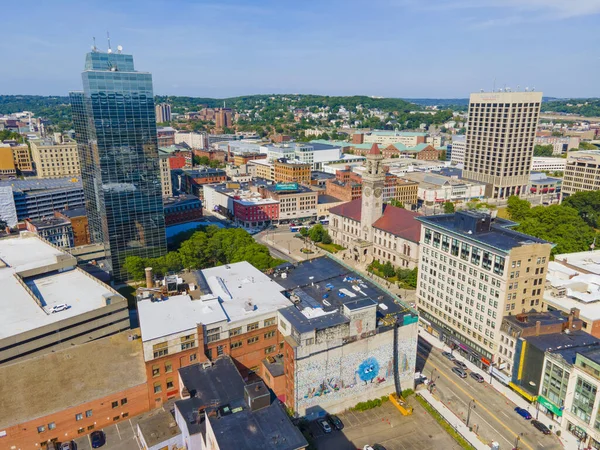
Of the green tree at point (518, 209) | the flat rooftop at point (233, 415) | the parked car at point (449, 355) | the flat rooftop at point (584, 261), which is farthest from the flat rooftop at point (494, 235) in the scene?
the green tree at point (518, 209)

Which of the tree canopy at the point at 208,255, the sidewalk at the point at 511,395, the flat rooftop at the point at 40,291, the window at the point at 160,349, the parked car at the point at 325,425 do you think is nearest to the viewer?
the window at the point at 160,349

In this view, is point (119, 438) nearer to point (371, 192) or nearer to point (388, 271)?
point (388, 271)

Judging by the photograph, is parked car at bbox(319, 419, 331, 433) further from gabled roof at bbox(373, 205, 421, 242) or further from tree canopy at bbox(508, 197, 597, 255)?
tree canopy at bbox(508, 197, 597, 255)

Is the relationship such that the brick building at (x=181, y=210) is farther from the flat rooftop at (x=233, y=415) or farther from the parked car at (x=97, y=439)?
the parked car at (x=97, y=439)

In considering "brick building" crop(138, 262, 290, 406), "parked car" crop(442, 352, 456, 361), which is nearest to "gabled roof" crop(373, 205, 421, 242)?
"parked car" crop(442, 352, 456, 361)

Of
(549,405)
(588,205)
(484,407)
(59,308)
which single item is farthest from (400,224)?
(588,205)

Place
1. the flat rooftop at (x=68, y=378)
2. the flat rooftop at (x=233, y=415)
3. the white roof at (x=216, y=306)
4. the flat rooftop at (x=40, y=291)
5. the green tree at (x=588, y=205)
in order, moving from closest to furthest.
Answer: the flat rooftop at (x=233, y=415) → the flat rooftop at (x=68, y=378) → the white roof at (x=216, y=306) → the flat rooftop at (x=40, y=291) → the green tree at (x=588, y=205)

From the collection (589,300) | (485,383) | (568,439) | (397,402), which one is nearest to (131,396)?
(397,402)
